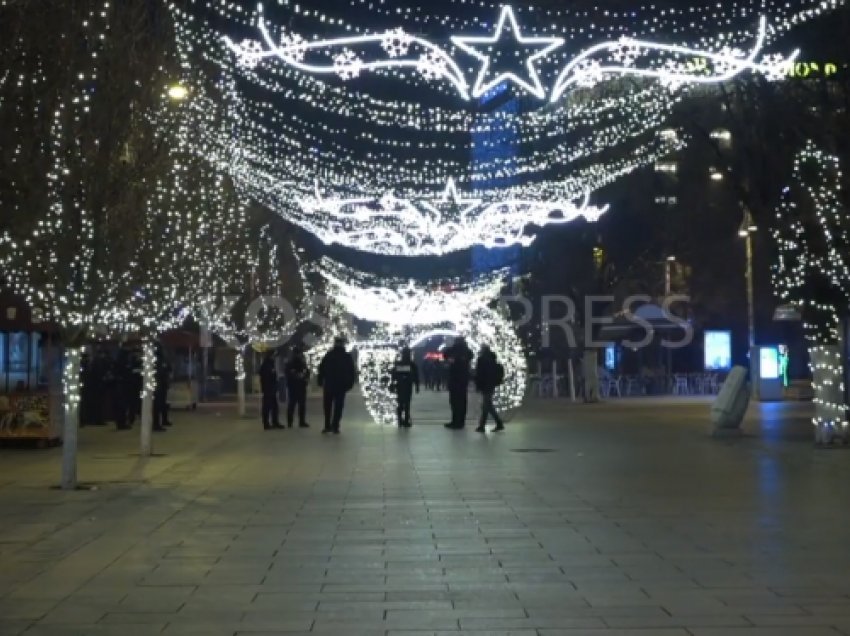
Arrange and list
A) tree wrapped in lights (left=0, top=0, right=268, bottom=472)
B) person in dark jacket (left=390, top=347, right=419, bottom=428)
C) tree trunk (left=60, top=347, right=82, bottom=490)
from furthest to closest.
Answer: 1. person in dark jacket (left=390, top=347, right=419, bottom=428)
2. tree trunk (left=60, top=347, right=82, bottom=490)
3. tree wrapped in lights (left=0, top=0, right=268, bottom=472)

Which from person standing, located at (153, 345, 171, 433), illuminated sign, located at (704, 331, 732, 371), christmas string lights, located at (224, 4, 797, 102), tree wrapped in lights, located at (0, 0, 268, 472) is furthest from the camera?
illuminated sign, located at (704, 331, 732, 371)

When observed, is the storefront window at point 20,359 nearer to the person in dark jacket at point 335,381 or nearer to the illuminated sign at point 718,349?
the person in dark jacket at point 335,381

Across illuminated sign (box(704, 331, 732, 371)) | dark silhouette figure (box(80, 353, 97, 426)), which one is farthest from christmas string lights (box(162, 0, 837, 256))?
illuminated sign (box(704, 331, 732, 371))

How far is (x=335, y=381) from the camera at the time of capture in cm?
2750

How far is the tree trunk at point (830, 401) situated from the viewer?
72.1 feet

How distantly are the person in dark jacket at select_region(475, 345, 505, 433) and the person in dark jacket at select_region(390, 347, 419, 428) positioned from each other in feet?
6.11

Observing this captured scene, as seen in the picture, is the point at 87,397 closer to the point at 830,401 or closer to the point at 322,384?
the point at 322,384

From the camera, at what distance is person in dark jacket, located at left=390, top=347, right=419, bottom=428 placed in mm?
28844

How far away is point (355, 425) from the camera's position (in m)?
30.1

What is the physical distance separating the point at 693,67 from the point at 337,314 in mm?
39155

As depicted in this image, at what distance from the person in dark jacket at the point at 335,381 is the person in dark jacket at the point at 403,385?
1514mm

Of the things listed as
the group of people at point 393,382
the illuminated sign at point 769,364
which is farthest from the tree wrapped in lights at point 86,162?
the illuminated sign at point 769,364

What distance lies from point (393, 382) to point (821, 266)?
10236 mm

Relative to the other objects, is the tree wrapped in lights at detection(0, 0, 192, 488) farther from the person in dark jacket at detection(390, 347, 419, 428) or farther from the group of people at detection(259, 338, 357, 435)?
the person in dark jacket at detection(390, 347, 419, 428)
